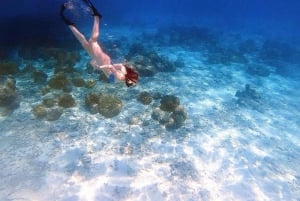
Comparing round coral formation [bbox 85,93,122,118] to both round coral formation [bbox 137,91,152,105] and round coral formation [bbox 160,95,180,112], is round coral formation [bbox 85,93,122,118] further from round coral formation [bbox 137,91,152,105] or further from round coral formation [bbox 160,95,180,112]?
round coral formation [bbox 160,95,180,112]

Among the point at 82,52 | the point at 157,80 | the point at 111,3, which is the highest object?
the point at 157,80

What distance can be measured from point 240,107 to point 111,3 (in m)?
35.0

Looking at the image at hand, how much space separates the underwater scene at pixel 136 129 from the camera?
26.5ft

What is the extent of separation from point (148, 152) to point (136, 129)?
1.42 m

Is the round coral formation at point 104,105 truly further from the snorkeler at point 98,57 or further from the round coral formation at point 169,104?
the snorkeler at point 98,57

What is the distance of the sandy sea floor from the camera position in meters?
8.17

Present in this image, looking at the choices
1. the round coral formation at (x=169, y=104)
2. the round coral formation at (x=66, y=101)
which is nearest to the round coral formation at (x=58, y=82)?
the round coral formation at (x=66, y=101)

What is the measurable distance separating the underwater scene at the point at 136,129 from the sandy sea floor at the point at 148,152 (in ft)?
0.12

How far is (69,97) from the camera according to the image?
11.7 metres

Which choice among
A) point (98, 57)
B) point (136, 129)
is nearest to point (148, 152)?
point (136, 129)

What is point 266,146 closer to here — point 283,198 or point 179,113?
point 283,198

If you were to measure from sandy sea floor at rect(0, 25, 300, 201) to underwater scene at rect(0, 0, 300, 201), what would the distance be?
0.12 feet

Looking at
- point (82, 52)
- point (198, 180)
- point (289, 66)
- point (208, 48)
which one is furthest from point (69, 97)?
point (289, 66)

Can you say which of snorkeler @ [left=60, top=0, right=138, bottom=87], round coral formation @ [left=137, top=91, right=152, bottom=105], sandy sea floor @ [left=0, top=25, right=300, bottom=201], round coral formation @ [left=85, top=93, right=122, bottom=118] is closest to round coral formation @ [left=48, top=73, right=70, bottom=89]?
sandy sea floor @ [left=0, top=25, right=300, bottom=201]
